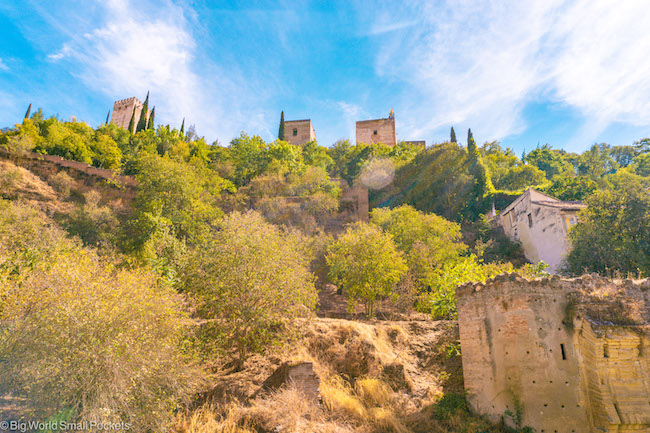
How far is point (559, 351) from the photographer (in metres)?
9.30

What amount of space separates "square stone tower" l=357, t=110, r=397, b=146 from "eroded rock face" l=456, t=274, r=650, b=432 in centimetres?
4583

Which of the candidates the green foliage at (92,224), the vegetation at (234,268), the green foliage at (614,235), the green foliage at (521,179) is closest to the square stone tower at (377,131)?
the vegetation at (234,268)

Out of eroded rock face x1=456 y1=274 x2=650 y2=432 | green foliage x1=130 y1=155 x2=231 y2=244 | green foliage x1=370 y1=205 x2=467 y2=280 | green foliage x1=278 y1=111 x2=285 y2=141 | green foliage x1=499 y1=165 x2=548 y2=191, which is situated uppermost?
green foliage x1=278 y1=111 x2=285 y2=141

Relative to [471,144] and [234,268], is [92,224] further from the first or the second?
[471,144]

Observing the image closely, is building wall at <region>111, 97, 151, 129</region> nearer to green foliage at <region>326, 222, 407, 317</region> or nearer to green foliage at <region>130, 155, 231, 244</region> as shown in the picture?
green foliage at <region>130, 155, 231, 244</region>

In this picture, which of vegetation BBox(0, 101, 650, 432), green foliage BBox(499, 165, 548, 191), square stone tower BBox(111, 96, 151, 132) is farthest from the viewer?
square stone tower BBox(111, 96, 151, 132)

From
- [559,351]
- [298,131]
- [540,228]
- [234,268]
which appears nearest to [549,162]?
[540,228]

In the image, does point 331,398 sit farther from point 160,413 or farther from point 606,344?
point 606,344

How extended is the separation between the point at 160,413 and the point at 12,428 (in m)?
2.91

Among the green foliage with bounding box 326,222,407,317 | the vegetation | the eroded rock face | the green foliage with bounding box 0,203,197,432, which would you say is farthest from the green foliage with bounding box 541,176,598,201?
the green foliage with bounding box 0,203,197,432

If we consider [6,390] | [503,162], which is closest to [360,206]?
[503,162]

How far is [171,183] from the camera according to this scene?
86.8 feet

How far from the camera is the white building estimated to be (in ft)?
66.8

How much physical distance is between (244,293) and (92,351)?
4579 mm
